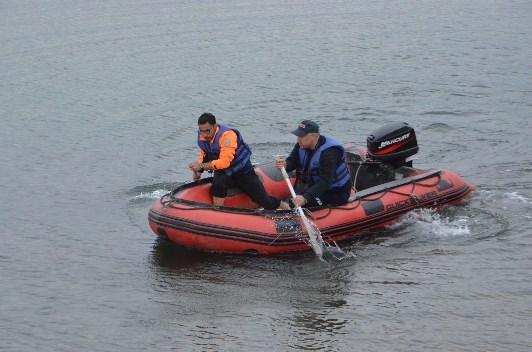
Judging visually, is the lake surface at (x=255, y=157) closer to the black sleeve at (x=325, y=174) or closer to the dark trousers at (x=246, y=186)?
the black sleeve at (x=325, y=174)

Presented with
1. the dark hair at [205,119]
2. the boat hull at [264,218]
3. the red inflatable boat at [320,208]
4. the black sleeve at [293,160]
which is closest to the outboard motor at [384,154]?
the red inflatable boat at [320,208]

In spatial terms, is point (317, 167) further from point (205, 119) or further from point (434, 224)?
point (434, 224)

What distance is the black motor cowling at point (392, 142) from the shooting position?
10.8 m

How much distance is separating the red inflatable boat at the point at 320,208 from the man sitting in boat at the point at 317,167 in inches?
6.7

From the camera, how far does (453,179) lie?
10766 millimetres

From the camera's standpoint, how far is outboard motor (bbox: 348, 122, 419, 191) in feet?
35.6

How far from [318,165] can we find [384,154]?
1502mm

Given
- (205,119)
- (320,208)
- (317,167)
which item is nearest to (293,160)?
(317,167)

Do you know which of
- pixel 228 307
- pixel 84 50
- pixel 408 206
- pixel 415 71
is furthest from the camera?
pixel 84 50

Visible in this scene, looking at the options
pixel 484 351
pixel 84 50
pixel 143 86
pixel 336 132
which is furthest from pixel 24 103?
→ pixel 484 351

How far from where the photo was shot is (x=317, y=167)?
31.8 feet

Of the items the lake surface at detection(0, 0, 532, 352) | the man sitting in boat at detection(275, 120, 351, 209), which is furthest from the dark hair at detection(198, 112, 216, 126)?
the lake surface at detection(0, 0, 532, 352)

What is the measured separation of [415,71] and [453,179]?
7.12 m

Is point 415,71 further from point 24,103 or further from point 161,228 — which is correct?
point 161,228
